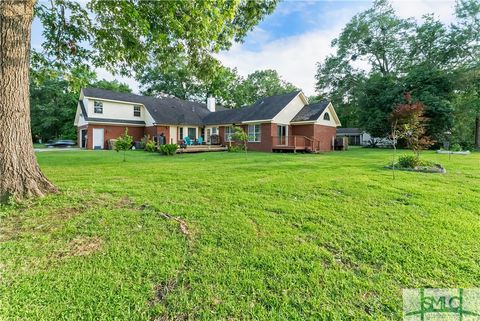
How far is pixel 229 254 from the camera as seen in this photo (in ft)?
9.34

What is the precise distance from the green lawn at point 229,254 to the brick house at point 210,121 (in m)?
14.4

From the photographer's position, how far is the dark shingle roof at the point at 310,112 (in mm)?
19414

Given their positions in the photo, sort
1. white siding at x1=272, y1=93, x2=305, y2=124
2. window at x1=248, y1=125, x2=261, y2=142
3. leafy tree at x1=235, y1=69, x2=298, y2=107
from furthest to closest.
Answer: leafy tree at x1=235, y1=69, x2=298, y2=107, window at x1=248, y1=125, x2=261, y2=142, white siding at x1=272, y1=93, x2=305, y2=124

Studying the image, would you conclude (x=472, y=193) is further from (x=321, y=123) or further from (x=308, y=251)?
(x=321, y=123)

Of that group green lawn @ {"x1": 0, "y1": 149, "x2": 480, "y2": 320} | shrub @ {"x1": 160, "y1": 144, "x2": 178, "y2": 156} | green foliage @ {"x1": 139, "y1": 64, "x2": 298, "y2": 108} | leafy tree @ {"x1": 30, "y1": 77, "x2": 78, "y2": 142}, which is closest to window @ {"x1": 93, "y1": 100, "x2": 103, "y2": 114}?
shrub @ {"x1": 160, "y1": 144, "x2": 178, "y2": 156}

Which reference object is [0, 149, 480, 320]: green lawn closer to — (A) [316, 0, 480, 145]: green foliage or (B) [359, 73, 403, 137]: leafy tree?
(B) [359, 73, 403, 137]: leafy tree

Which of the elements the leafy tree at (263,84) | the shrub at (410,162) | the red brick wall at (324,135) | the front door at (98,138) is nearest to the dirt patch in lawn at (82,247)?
the shrub at (410,162)

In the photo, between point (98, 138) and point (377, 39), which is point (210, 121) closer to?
point (98, 138)

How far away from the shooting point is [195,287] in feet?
7.55

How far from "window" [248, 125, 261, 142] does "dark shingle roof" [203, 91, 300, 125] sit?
0.73 metres

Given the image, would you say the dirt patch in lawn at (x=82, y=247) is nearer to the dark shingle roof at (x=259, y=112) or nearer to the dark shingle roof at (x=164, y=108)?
the dark shingle roof at (x=259, y=112)

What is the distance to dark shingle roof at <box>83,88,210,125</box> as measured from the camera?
22.2 m

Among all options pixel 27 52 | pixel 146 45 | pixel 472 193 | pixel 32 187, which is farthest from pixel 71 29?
pixel 472 193

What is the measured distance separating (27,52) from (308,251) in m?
5.66
